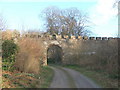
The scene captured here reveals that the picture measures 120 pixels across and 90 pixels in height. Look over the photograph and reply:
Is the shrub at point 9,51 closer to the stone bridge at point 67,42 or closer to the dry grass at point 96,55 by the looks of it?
the dry grass at point 96,55

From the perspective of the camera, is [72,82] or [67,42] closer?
[72,82]

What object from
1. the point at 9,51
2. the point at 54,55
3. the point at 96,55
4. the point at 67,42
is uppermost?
the point at 67,42

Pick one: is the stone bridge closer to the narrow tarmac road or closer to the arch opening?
the arch opening

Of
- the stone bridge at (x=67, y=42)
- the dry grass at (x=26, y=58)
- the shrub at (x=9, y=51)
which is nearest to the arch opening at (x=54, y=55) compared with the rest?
the stone bridge at (x=67, y=42)

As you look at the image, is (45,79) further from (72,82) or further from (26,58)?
(26,58)

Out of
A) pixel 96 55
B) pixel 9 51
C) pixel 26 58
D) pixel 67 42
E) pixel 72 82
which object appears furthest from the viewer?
pixel 67 42

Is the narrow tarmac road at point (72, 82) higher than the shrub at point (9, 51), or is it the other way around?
the shrub at point (9, 51)

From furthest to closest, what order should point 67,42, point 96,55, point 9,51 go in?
point 67,42
point 96,55
point 9,51

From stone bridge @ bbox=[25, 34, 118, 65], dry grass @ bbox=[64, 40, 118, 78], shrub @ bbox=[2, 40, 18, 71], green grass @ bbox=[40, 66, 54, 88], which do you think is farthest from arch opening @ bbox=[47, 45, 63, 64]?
shrub @ bbox=[2, 40, 18, 71]

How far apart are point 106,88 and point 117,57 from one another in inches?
185

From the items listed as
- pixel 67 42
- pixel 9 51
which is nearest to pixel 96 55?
pixel 9 51

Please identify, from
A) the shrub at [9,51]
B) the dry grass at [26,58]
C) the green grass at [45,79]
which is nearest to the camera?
the green grass at [45,79]

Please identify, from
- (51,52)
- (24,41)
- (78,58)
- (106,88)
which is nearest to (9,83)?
A: (106,88)

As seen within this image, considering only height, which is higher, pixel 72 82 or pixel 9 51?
pixel 9 51
